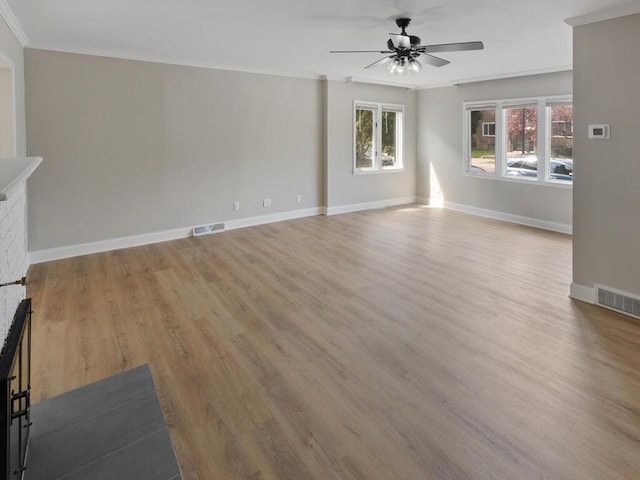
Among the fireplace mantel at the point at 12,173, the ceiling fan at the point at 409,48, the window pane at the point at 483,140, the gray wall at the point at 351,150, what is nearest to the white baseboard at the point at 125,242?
the gray wall at the point at 351,150

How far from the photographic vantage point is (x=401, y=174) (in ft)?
28.3

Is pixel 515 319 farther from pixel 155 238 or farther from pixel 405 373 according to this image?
pixel 155 238

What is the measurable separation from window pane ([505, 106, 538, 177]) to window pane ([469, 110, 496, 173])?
29 centimetres

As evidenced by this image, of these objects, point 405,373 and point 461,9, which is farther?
point 461,9

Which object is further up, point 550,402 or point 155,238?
point 155,238

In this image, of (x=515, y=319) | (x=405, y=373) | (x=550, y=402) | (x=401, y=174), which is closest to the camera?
(x=550, y=402)

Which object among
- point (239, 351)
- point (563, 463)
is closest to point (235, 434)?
point (239, 351)

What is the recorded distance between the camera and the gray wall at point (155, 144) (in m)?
4.89

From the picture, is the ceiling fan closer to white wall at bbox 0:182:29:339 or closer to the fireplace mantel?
the fireplace mantel

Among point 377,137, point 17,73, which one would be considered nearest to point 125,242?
point 17,73

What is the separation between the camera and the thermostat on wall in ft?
10.9

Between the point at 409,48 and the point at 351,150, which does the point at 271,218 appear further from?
the point at 409,48

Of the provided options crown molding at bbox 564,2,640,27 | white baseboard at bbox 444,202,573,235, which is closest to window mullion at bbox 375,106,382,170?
white baseboard at bbox 444,202,573,235

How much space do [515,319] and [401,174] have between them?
226 inches
